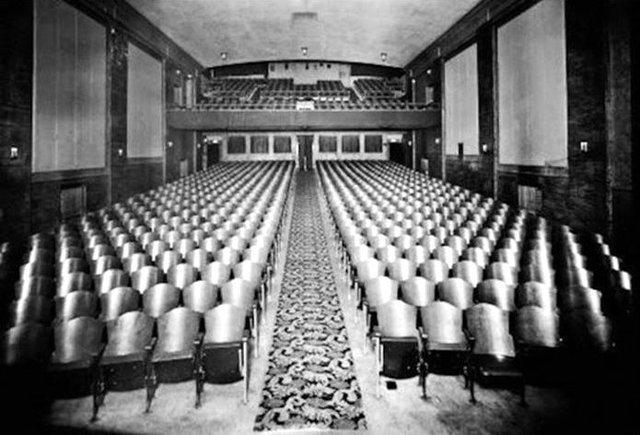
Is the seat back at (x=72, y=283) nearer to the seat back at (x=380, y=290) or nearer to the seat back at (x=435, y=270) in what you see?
the seat back at (x=380, y=290)

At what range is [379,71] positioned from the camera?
2938 centimetres

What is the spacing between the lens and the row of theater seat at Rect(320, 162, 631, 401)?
4.10 metres

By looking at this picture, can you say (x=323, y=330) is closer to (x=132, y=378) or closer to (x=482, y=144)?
(x=132, y=378)

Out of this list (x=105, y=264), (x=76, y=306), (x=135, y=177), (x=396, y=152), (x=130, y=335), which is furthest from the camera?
(x=396, y=152)

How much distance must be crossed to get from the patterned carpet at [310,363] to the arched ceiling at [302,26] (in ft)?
33.6

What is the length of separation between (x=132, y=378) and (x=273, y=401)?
118cm

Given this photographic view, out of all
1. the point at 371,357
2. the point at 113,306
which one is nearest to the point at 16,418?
the point at 113,306

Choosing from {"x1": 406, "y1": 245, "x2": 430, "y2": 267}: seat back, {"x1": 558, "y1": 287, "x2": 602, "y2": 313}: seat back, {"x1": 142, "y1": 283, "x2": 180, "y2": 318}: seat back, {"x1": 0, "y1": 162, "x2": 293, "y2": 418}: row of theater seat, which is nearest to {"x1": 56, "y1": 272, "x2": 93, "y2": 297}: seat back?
{"x1": 0, "y1": 162, "x2": 293, "y2": 418}: row of theater seat

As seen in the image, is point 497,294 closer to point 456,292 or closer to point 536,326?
point 456,292

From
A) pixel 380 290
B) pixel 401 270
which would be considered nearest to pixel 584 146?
pixel 401 270

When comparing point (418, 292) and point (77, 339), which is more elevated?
point (418, 292)

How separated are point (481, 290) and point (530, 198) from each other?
7277 millimetres

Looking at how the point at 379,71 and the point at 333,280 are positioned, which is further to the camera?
the point at 379,71

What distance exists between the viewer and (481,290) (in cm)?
527
